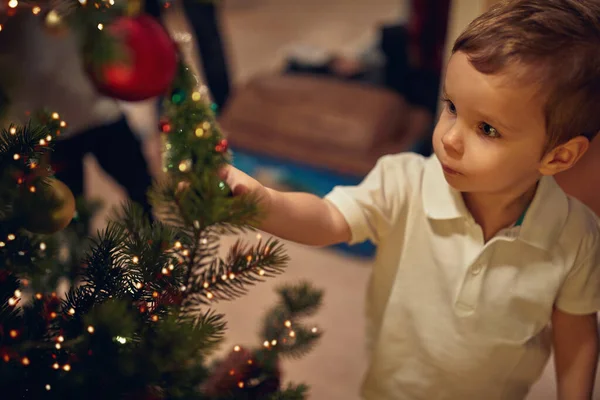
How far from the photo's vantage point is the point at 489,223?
2.55 ft

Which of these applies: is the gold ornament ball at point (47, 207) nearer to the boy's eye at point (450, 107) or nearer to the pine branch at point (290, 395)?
the pine branch at point (290, 395)

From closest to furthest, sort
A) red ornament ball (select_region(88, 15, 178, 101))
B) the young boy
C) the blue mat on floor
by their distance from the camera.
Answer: red ornament ball (select_region(88, 15, 178, 101)) < the young boy < the blue mat on floor

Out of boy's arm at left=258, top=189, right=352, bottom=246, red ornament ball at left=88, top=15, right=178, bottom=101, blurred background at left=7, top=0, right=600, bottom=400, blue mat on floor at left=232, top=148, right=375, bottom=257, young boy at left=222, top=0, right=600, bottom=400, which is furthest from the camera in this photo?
blue mat on floor at left=232, top=148, right=375, bottom=257

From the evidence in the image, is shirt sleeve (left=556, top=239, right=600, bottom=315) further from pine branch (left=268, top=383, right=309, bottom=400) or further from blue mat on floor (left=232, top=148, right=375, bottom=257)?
blue mat on floor (left=232, top=148, right=375, bottom=257)

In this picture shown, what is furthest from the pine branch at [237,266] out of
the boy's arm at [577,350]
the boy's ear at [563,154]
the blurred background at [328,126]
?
the blurred background at [328,126]

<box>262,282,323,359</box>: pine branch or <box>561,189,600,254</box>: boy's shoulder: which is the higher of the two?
<box>561,189,600,254</box>: boy's shoulder

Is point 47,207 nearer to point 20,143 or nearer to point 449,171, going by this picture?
point 20,143

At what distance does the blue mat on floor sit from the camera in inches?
72.1

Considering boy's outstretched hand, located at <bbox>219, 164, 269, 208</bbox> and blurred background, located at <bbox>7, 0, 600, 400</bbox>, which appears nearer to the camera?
boy's outstretched hand, located at <bbox>219, 164, 269, 208</bbox>

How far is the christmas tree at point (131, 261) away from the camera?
513 mm

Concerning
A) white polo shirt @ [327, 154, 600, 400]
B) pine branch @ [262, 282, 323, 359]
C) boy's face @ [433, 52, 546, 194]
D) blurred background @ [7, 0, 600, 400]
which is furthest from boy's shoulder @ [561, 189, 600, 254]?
blurred background @ [7, 0, 600, 400]

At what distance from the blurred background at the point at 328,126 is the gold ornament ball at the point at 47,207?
0.71m

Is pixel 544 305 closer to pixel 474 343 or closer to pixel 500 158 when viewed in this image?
pixel 474 343

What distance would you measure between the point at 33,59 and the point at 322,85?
3.24ft
